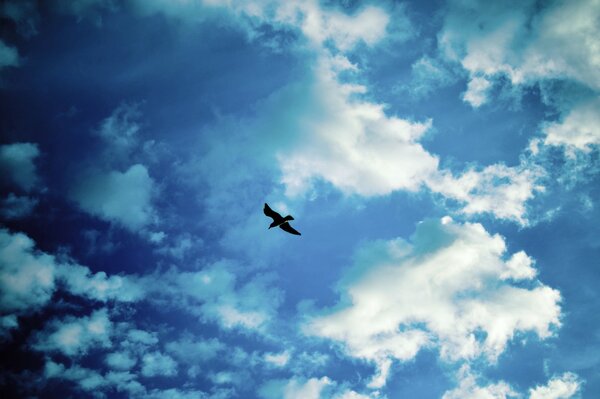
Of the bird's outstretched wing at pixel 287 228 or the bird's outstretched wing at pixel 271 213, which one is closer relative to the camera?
the bird's outstretched wing at pixel 271 213

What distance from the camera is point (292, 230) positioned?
83.5 feet

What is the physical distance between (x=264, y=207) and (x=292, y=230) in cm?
245

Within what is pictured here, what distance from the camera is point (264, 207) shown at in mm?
24234

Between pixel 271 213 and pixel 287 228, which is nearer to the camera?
pixel 271 213

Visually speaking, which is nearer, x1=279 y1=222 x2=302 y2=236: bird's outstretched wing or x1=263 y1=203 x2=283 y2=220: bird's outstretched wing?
x1=263 y1=203 x2=283 y2=220: bird's outstretched wing
